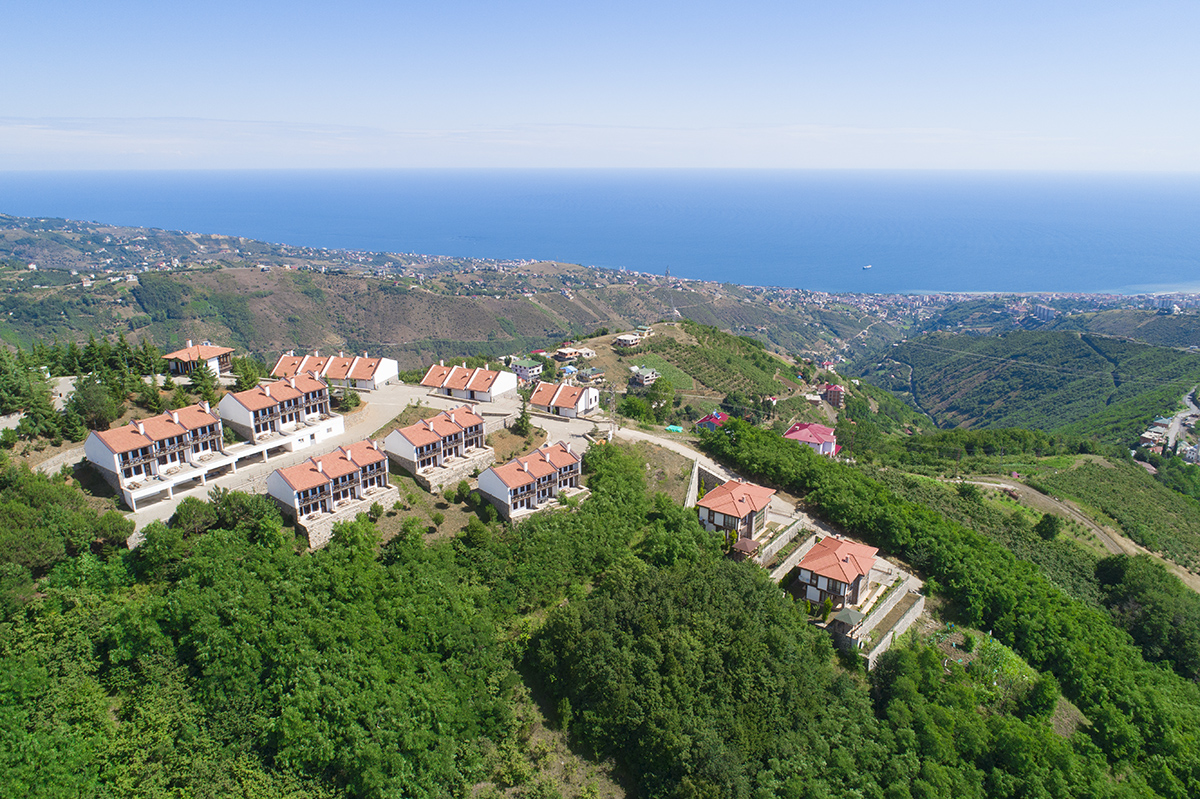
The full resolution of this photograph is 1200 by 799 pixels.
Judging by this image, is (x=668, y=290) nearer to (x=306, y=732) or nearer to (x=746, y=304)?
(x=746, y=304)

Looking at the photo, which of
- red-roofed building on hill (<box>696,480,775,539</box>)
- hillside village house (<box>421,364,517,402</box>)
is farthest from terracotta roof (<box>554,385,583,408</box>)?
red-roofed building on hill (<box>696,480,775,539</box>)

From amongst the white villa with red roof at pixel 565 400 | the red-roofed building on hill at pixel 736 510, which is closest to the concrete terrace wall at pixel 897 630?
the red-roofed building on hill at pixel 736 510

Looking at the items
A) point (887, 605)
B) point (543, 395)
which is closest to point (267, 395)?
point (543, 395)

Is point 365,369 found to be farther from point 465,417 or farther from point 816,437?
point 816,437

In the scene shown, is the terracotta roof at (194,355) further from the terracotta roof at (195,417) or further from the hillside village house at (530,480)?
the hillside village house at (530,480)

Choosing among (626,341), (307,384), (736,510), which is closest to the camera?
(736,510)

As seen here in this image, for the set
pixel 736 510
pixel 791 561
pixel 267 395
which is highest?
pixel 267 395
